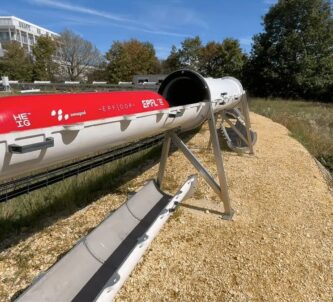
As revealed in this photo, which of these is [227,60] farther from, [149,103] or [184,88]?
[149,103]

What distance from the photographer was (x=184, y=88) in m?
5.85

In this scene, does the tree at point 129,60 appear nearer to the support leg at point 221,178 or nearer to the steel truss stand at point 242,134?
the steel truss stand at point 242,134

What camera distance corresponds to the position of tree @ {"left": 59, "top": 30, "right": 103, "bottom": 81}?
222ft

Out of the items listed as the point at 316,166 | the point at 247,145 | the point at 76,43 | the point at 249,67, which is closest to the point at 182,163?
the point at 247,145

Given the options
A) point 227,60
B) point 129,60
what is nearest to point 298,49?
point 227,60

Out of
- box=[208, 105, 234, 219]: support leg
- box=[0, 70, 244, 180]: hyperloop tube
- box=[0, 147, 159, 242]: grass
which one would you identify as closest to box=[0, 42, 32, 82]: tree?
box=[0, 147, 159, 242]: grass

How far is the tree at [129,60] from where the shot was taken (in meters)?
57.0

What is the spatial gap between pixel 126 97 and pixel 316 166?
6453 mm

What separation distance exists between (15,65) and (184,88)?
58872 millimetres

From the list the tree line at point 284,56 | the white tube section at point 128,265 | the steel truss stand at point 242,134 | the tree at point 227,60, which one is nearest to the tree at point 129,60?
the tree line at point 284,56

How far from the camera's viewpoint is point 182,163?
765cm

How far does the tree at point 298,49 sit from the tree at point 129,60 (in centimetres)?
2682

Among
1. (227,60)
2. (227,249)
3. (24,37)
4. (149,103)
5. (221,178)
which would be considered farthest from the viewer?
(24,37)

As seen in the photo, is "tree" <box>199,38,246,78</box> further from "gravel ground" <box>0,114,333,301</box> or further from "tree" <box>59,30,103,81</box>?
"gravel ground" <box>0,114,333,301</box>
